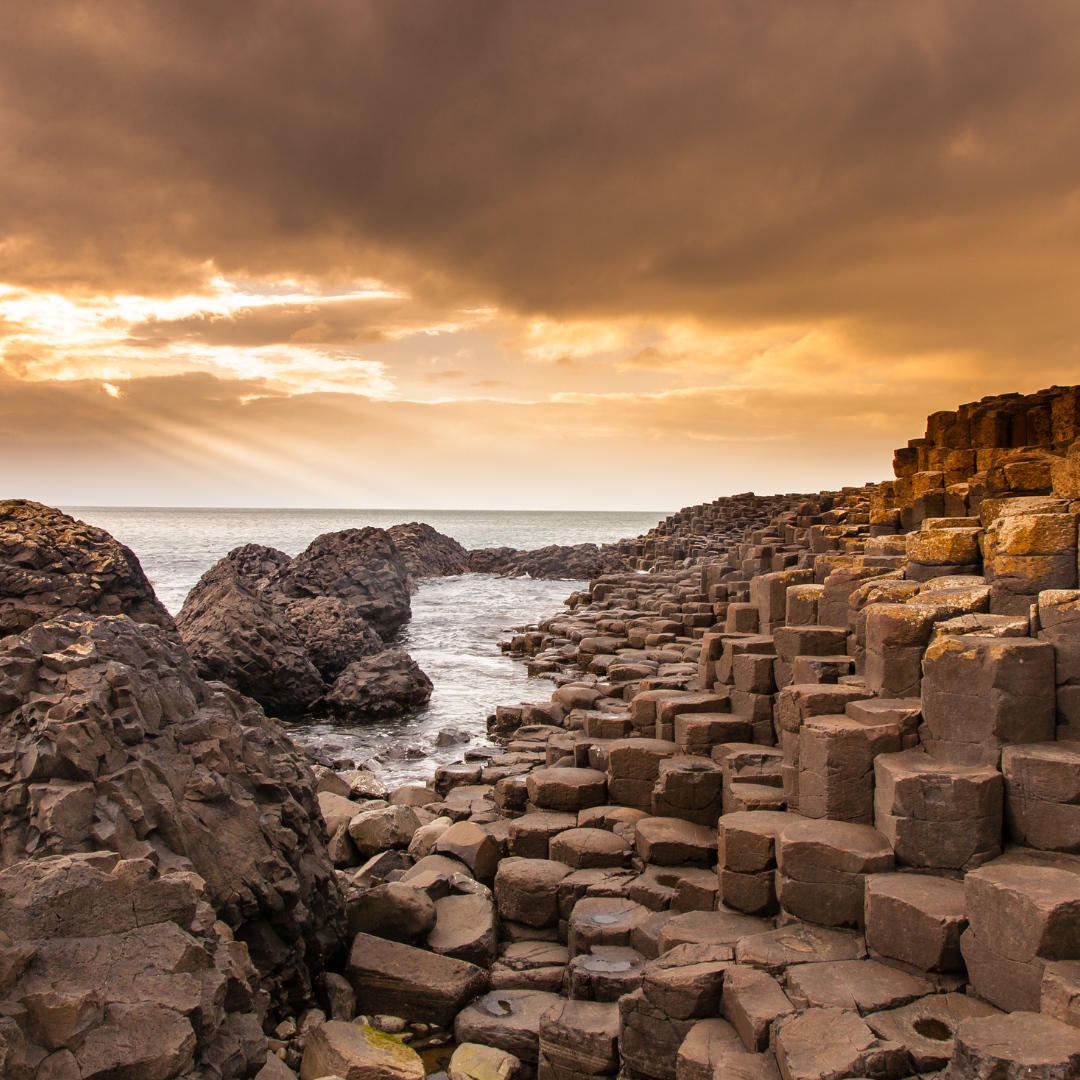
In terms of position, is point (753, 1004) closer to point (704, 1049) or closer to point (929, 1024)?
point (704, 1049)

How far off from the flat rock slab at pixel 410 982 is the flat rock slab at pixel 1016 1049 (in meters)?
3.02

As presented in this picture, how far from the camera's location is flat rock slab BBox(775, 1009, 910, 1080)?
383cm

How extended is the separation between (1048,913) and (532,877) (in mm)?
3727

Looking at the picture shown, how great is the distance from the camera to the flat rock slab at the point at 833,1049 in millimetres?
3826

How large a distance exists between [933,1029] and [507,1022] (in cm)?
250

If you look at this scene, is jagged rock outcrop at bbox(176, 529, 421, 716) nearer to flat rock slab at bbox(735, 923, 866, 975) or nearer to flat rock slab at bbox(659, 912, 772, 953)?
flat rock slab at bbox(659, 912, 772, 953)

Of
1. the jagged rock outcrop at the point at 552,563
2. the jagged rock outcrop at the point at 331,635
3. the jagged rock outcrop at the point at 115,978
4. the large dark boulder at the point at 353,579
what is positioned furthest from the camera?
the jagged rock outcrop at the point at 552,563

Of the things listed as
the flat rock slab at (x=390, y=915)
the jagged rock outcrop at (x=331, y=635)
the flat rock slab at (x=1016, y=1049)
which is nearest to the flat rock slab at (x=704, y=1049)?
the flat rock slab at (x=1016, y=1049)

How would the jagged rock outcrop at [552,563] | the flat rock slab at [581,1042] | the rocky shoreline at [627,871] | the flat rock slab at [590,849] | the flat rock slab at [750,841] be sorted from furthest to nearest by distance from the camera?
the jagged rock outcrop at [552,563] < the flat rock slab at [590,849] < the flat rock slab at [750,841] < the flat rock slab at [581,1042] < the rocky shoreline at [627,871]

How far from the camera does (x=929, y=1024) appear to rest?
13.7 feet

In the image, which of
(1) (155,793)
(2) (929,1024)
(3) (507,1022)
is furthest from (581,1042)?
(1) (155,793)

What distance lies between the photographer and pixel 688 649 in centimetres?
1473

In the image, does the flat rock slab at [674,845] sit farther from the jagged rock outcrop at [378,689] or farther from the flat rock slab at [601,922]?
the jagged rock outcrop at [378,689]

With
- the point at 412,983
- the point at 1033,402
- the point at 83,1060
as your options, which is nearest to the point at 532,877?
the point at 412,983
